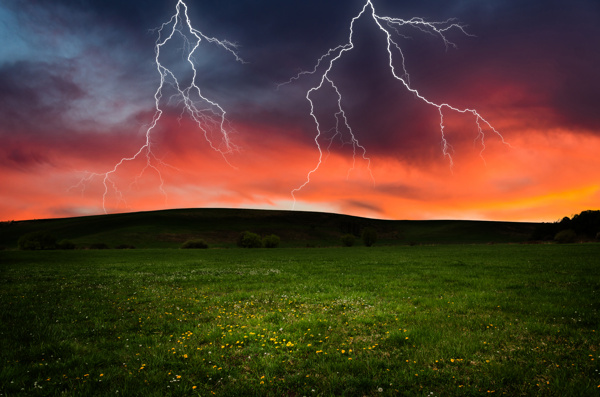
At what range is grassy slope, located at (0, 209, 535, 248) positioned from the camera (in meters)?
102

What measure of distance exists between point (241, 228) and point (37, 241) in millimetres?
69390

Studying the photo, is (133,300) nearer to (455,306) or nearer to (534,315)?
(455,306)

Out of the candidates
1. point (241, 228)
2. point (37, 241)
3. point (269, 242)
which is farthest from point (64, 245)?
point (241, 228)

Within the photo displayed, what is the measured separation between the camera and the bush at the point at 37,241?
6275cm

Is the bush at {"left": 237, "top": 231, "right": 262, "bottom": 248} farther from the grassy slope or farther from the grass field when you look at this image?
the grass field

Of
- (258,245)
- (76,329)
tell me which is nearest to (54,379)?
(76,329)

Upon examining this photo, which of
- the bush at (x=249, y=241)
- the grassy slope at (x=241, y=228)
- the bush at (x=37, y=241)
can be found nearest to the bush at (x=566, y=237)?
the grassy slope at (x=241, y=228)

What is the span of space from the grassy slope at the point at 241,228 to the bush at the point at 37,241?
60.9ft

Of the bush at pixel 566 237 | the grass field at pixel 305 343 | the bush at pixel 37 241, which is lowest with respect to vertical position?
the bush at pixel 566 237

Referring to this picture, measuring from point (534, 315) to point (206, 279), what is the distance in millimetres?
17403

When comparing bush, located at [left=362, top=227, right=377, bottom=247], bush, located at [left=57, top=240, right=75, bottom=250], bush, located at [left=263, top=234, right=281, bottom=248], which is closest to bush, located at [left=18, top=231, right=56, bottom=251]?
bush, located at [left=57, top=240, right=75, bottom=250]

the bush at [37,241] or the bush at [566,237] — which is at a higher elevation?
the bush at [37,241]

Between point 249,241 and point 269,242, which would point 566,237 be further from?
point 249,241

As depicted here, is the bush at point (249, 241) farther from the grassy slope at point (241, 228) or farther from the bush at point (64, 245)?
the bush at point (64, 245)
